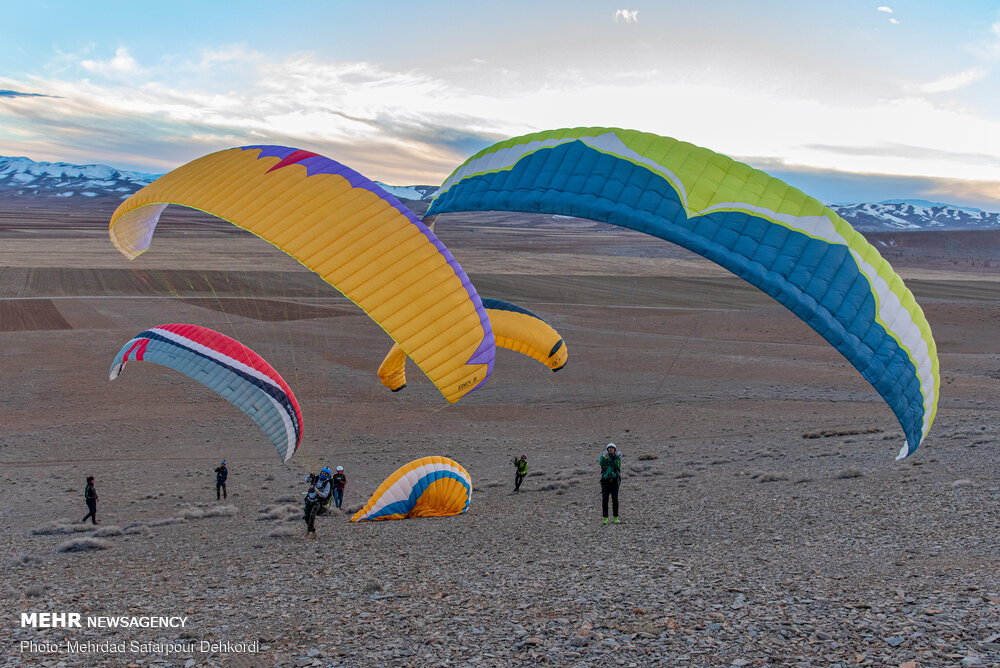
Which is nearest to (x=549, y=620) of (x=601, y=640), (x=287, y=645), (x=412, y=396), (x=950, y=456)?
(x=601, y=640)

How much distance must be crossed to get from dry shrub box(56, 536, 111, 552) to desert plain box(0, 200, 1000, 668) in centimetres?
4

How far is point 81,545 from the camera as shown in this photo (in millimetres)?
9727

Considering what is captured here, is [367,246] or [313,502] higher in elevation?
[367,246]

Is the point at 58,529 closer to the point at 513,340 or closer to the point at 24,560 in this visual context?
the point at 24,560

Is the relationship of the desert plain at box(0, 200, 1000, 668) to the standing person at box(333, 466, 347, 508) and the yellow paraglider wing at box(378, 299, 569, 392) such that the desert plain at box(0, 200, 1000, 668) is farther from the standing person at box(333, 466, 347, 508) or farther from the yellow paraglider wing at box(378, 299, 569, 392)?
the yellow paraglider wing at box(378, 299, 569, 392)

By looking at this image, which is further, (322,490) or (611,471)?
(322,490)

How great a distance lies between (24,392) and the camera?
2316 cm

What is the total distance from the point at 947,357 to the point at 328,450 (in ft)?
94.4

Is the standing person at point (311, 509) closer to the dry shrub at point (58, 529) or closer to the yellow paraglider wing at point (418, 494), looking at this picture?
the yellow paraglider wing at point (418, 494)

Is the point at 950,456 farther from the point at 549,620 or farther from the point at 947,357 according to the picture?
the point at 947,357

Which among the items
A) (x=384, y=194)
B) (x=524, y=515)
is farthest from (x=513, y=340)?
(x=384, y=194)

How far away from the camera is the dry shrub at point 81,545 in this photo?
963 cm

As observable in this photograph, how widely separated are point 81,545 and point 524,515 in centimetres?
654

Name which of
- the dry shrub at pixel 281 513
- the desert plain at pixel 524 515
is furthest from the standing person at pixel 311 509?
the dry shrub at pixel 281 513
